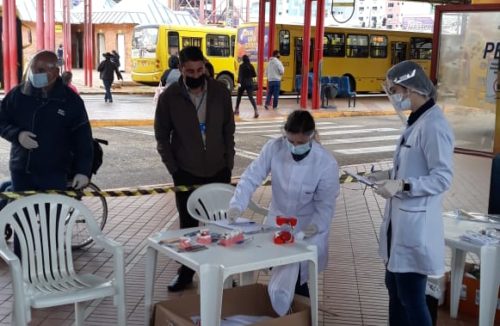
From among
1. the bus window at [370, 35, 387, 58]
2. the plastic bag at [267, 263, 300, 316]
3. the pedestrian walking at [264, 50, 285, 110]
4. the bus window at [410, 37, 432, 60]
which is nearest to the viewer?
the plastic bag at [267, 263, 300, 316]

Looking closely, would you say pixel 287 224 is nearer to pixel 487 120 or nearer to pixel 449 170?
pixel 449 170

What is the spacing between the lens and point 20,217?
394 cm

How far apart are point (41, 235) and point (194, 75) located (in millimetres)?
1677

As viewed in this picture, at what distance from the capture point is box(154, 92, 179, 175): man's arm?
5.05 m

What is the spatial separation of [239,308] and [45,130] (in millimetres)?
1968

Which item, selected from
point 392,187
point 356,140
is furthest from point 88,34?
point 392,187

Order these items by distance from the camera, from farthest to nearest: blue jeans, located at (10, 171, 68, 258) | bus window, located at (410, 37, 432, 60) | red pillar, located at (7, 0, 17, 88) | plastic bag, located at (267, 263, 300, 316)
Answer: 1. bus window, located at (410, 37, 432, 60)
2. red pillar, located at (7, 0, 17, 88)
3. blue jeans, located at (10, 171, 68, 258)
4. plastic bag, located at (267, 263, 300, 316)

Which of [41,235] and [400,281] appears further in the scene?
[41,235]

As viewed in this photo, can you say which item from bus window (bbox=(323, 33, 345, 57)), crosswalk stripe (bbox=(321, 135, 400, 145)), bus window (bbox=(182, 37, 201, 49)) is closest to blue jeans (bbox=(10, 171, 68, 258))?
crosswalk stripe (bbox=(321, 135, 400, 145))

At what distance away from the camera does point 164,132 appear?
5090 millimetres

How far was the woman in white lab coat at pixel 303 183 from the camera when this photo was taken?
3.87m

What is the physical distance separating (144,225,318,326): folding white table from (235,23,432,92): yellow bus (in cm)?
2176

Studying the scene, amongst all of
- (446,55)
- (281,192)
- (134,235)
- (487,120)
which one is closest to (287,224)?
(281,192)

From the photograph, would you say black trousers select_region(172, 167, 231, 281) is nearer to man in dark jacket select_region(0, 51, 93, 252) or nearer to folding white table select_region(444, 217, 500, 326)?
man in dark jacket select_region(0, 51, 93, 252)
